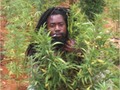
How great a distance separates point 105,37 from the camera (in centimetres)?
236

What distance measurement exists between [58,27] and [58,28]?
0.01 metres

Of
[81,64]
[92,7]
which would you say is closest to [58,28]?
[81,64]

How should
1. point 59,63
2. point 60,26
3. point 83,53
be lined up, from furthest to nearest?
point 60,26 < point 83,53 < point 59,63

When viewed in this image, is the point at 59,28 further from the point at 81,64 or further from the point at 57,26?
the point at 81,64

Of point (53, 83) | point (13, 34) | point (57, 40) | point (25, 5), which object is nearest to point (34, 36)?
point (57, 40)

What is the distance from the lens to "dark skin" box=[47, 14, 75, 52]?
248cm

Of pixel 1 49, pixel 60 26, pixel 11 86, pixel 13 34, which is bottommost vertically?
pixel 11 86

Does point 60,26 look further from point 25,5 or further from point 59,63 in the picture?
point 25,5

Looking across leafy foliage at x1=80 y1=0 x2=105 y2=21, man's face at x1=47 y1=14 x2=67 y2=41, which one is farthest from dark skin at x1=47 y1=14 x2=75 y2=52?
leafy foliage at x1=80 y1=0 x2=105 y2=21

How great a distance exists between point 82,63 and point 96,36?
0.22 metres

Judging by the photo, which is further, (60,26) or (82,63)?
(60,26)

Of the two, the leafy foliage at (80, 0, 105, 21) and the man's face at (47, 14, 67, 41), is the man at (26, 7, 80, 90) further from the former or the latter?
the leafy foliage at (80, 0, 105, 21)

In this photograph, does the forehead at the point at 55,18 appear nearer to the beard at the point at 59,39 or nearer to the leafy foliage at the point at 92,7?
the beard at the point at 59,39

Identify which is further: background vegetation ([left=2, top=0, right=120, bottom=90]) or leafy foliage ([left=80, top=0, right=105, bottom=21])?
leafy foliage ([left=80, top=0, right=105, bottom=21])
